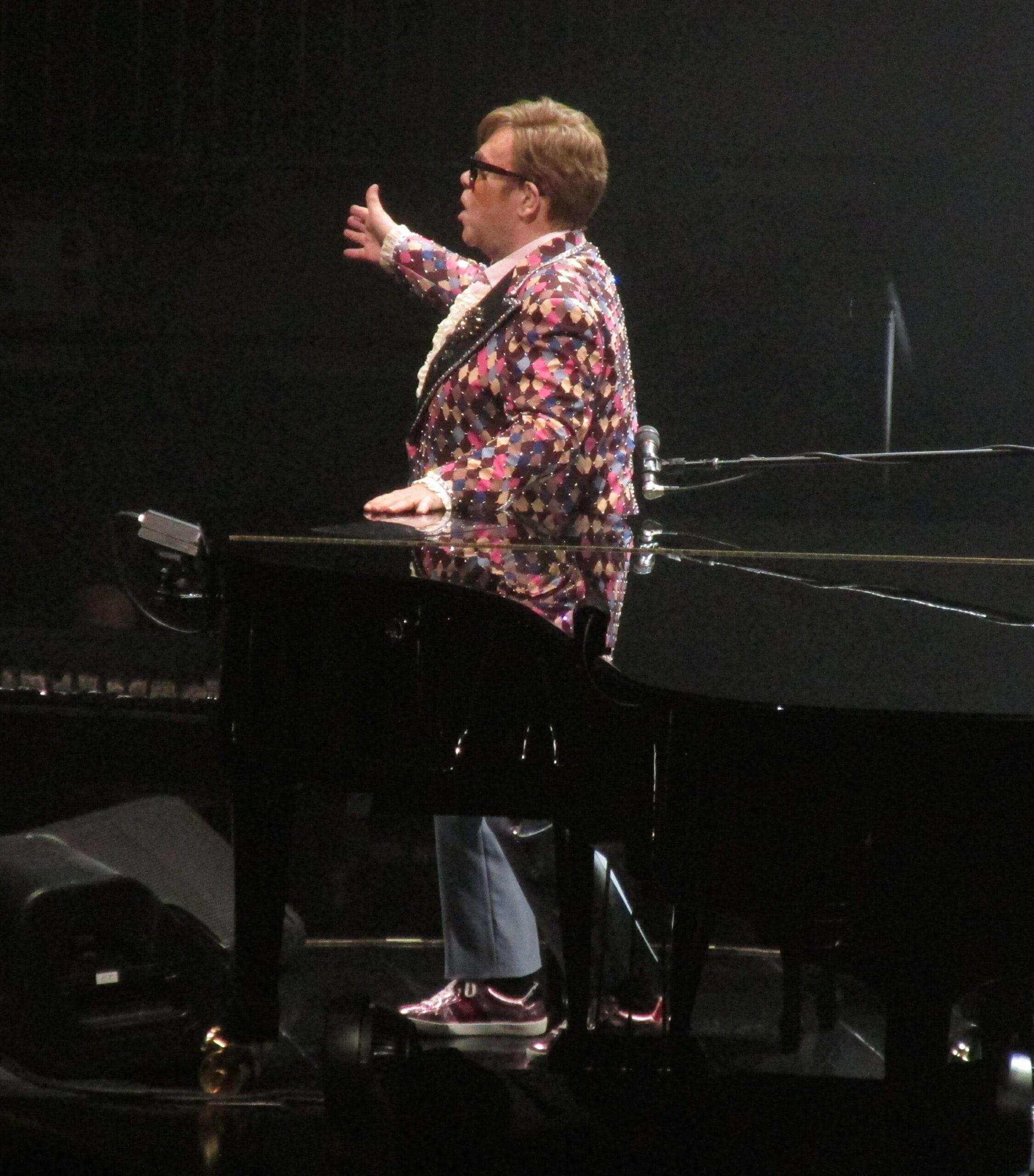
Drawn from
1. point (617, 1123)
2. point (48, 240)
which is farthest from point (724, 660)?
point (48, 240)

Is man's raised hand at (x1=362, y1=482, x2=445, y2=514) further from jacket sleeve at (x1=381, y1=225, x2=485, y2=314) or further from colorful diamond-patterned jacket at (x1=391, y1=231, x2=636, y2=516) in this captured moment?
jacket sleeve at (x1=381, y1=225, x2=485, y2=314)

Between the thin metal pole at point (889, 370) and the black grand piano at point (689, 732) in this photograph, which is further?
the thin metal pole at point (889, 370)

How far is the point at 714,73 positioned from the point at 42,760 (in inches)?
75.9

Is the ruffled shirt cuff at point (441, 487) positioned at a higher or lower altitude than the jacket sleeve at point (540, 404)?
lower

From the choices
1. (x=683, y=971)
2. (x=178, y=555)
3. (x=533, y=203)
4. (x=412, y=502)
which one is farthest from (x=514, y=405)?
(x=683, y=971)

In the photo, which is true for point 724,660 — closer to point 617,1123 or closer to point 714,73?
point 617,1123

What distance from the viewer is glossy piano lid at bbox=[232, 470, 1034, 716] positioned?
1456mm

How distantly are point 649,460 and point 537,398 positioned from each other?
738 mm

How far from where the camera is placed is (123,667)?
10.1ft

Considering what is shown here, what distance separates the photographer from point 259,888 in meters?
1.91

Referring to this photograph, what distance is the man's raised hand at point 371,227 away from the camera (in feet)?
8.71

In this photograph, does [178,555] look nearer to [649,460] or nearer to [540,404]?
[540,404]

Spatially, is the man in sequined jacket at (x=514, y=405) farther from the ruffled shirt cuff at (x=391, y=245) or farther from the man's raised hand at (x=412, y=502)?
the ruffled shirt cuff at (x=391, y=245)

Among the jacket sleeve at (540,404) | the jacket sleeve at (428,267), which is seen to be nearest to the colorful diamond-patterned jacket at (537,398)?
the jacket sleeve at (540,404)
